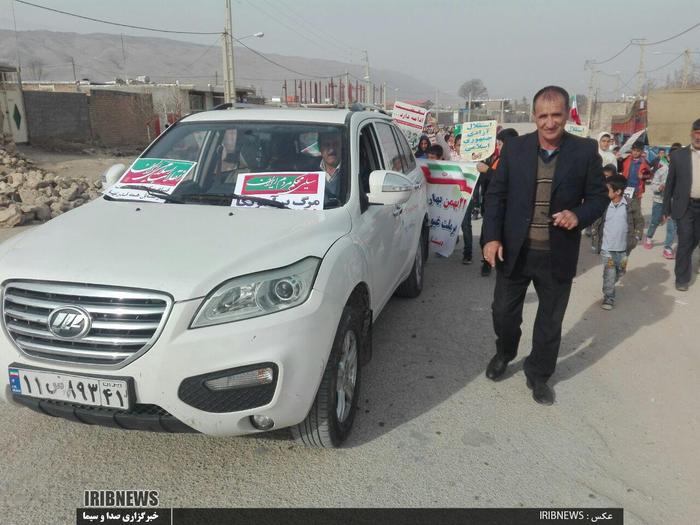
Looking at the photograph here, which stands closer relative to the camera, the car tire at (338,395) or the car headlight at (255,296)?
the car headlight at (255,296)

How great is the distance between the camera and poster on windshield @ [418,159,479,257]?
22.1 ft

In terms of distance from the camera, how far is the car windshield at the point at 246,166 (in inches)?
135

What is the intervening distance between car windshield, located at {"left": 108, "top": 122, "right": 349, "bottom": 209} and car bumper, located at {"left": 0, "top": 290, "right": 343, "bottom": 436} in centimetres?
105

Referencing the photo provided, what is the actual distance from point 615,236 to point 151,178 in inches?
174

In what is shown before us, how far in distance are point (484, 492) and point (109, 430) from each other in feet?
6.94

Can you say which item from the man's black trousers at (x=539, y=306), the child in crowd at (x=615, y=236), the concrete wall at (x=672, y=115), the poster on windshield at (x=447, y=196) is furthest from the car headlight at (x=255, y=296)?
the concrete wall at (x=672, y=115)

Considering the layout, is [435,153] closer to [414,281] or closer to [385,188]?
[414,281]

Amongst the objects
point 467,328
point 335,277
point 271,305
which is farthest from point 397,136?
point 271,305

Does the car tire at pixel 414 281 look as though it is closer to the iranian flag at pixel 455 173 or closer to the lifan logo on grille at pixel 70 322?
the iranian flag at pixel 455 173

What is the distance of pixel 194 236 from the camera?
9.25ft

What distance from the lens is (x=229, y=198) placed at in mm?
3443

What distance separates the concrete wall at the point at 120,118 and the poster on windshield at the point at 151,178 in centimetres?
3215

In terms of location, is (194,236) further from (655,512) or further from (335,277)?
(655,512)

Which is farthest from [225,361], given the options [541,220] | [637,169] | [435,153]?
[637,169]
